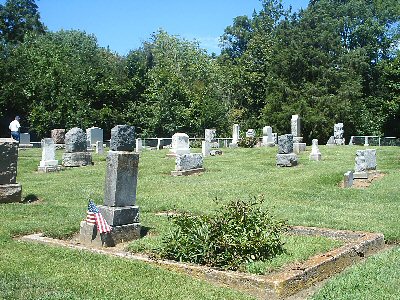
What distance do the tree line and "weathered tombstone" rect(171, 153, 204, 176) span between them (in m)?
21.1

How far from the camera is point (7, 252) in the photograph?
8430 mm

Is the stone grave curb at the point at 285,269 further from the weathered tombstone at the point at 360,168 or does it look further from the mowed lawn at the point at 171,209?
the weathered tombstone at the point at 360,168

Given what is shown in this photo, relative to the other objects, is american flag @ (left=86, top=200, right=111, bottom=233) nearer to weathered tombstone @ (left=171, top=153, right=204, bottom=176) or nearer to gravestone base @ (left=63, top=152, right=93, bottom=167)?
weathered tombstone @ (left=171, top=153, right=204, bottom=176)

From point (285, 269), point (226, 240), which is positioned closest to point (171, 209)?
point (226, 240)

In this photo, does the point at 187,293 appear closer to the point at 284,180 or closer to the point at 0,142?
the point at 0,142

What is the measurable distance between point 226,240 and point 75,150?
17.0 metres

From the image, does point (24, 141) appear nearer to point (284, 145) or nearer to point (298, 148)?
point (298, 148)

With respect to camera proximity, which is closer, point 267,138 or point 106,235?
point 106,235

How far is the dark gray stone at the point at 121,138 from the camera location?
33.2ft

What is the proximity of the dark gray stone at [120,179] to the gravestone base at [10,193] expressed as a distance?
4820mm

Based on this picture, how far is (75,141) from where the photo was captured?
23781 millimetres

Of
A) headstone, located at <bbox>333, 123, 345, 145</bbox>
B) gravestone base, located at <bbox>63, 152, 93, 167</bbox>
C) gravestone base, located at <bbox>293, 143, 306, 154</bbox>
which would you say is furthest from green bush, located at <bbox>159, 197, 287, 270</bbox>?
headstone, located at <bbox>333, 123, 345, 145</bbox>

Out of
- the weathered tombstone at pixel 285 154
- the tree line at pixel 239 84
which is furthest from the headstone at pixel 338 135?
the weathered tombstone at pixel 285 154

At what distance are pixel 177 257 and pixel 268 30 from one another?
61356 mm
